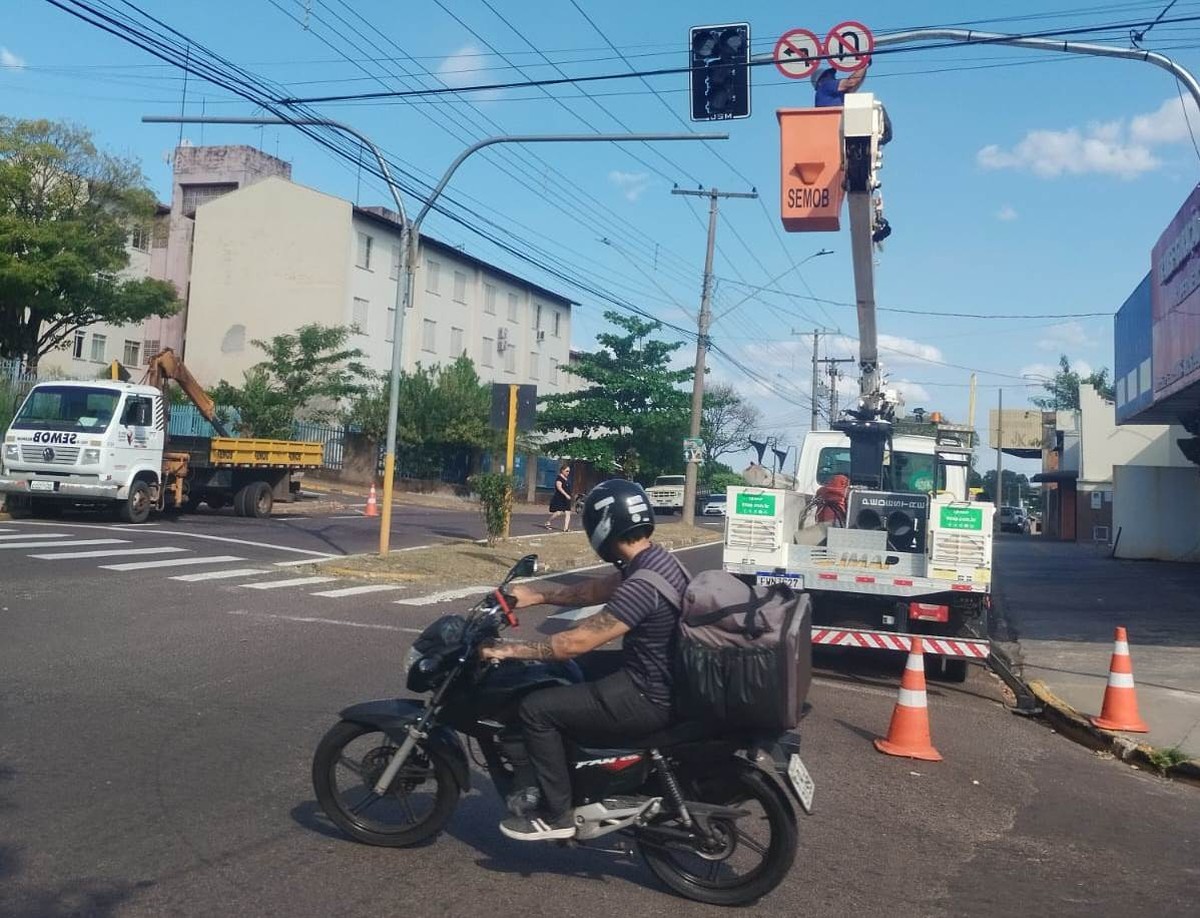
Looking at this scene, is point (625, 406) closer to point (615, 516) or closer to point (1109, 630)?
point (1109, 630)

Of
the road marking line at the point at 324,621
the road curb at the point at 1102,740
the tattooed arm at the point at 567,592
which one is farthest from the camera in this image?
the road marking line at the point at 324,621

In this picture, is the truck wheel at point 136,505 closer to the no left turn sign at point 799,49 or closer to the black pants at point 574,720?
the no left turn sign at point 799,49

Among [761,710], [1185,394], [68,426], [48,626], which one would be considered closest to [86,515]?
[68,426]

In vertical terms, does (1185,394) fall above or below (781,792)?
above

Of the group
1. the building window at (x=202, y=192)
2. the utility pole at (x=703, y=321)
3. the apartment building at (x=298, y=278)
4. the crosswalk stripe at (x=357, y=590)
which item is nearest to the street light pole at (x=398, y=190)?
the crosswalk stripe at (x=357, y=590)

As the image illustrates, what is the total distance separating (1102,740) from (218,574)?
1116 centimetres

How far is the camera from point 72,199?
34500 millimetres

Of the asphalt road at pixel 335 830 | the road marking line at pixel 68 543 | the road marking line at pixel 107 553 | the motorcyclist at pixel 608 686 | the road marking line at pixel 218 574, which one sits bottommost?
the asphalt road at pixel 335 830

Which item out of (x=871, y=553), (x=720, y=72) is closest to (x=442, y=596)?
(x=871, y=553)

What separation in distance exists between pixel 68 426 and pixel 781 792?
20015 mm

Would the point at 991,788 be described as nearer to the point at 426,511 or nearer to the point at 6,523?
the point at 6,523

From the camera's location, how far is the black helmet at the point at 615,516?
5.00m

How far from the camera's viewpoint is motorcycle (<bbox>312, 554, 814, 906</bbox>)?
486cm

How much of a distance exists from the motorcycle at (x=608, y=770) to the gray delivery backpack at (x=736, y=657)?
18 centimetres
